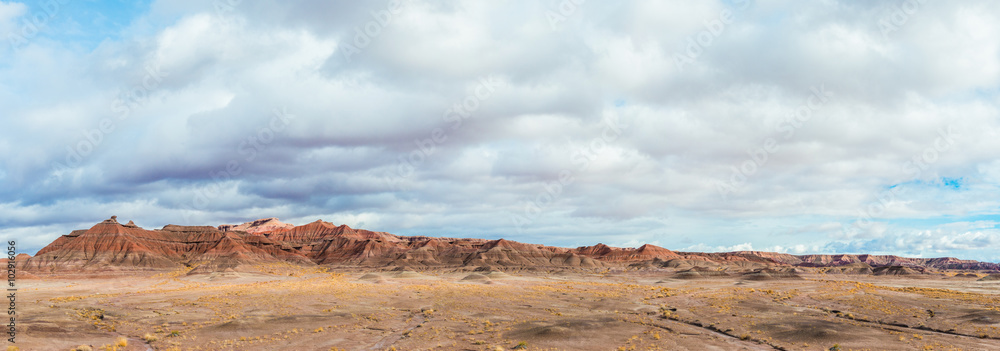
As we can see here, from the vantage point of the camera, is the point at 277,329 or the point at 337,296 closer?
the point at 277,329

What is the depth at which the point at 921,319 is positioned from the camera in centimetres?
Answer: 5153

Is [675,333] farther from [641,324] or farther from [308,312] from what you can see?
[308,312]

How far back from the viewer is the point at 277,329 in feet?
149

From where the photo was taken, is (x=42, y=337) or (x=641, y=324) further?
(x=641, y=324)

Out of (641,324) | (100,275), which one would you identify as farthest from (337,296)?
(100,275)

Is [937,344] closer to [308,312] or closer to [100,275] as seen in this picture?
[308,312]

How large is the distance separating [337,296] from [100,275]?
466ft

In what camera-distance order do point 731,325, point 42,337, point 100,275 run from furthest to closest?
point 100,275
point 731,325
point 42,337

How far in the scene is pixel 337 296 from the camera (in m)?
75.8

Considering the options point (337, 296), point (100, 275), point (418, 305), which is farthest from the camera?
point (100, 275)

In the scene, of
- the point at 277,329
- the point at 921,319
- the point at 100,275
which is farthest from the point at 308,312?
the point at 100,275

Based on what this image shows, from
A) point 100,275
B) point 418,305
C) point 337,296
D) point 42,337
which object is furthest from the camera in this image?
point 100,275

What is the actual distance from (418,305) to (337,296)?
15900mm

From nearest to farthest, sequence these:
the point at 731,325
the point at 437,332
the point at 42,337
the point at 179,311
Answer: the point at 42,337, the point at 437,332, the point at 731,325, the point at 179,311
